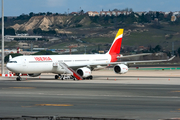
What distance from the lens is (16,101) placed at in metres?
27.2

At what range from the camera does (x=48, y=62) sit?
53.8 meters

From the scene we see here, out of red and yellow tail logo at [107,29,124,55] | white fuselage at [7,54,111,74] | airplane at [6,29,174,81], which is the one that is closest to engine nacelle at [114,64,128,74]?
airplane at [6,29,174,81]

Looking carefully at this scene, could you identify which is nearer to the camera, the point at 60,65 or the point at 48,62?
the point at 48,62

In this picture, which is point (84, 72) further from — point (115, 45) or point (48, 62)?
point (115, 45)

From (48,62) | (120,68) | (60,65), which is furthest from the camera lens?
(120,68)

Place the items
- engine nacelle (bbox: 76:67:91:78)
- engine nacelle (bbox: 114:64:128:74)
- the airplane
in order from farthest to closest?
1. engine nacelle (bbox: 114:64:128:74)
2. engine nacelle (bbox: 76:67:91:78)
3. the airplane

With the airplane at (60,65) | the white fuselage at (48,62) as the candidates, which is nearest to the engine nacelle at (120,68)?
the airplane at (60,65)

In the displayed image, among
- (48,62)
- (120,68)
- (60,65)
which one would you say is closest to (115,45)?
(120,68)

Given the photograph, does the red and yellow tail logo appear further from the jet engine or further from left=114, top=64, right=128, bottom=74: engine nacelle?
the jet engine

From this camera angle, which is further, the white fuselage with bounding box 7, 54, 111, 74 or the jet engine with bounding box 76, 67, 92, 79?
the jet engine with bounding box 76, 67, 92, 79

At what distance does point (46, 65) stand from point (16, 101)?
26287 millimetres

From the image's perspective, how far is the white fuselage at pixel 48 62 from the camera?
50906 millimetres

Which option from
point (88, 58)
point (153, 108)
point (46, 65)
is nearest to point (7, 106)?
point (153, 108)

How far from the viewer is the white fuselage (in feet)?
167
